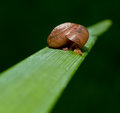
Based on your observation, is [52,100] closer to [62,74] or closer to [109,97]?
[62,74]

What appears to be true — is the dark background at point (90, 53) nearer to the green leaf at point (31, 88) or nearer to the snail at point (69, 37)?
the snail at point (69, 37)

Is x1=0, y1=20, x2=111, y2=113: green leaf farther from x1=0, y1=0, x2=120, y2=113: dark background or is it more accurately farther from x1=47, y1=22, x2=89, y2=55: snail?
x1=0, y1=0, x2=120, y2=113: dark background

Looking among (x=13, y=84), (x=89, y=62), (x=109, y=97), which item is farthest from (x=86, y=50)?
(x=89, y=62)

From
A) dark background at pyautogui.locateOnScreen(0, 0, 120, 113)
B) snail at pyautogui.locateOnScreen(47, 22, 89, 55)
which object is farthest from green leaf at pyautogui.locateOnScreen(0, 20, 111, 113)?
dark background at pyautogui.locateOnScreen(0, 0, 120, 113)

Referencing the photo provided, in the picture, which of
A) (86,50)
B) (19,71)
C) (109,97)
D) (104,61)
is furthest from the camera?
(104,61)

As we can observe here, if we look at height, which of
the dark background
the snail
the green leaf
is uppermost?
the green leaf

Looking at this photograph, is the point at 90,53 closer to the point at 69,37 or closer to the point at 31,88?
the point at 69,37

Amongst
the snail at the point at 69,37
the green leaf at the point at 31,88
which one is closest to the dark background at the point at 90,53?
the snail at the point at 69,37
